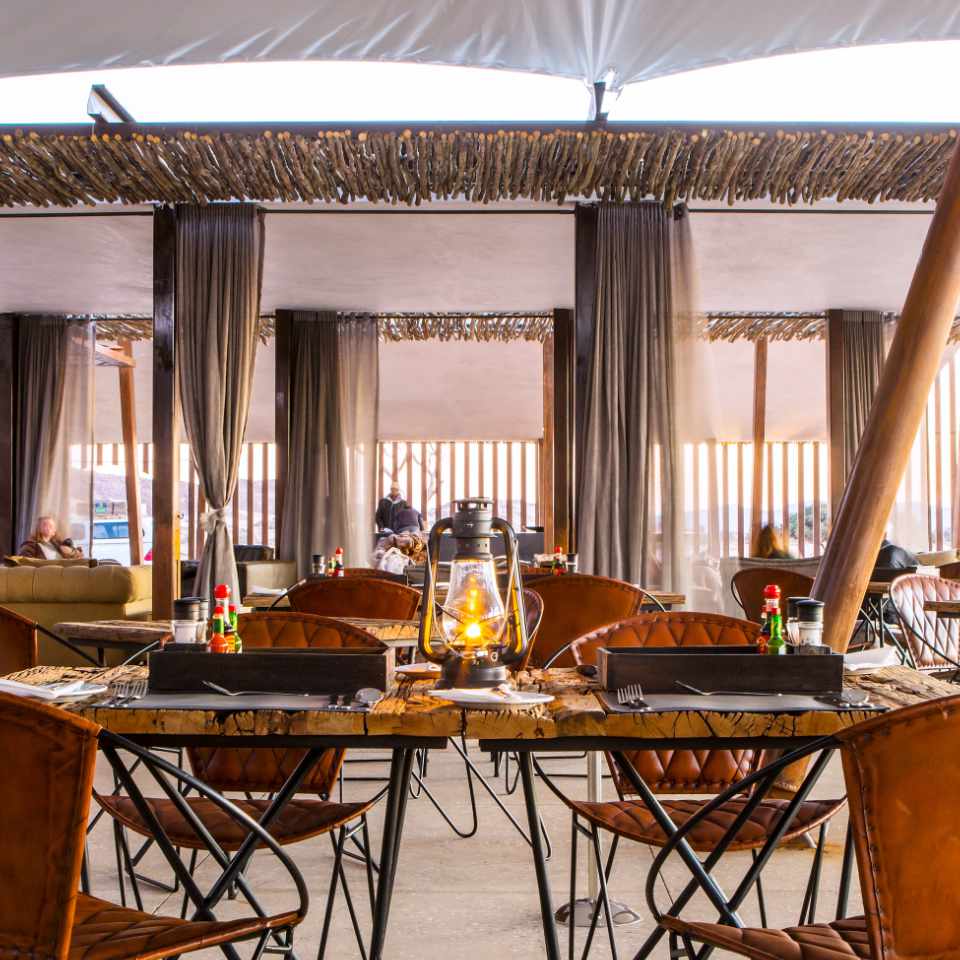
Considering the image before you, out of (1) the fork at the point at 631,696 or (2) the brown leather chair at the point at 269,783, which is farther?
(2) the brown leather chair at the point at 269,783

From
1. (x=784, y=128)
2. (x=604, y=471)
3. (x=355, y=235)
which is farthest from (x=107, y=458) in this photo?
(x=784, y=128)

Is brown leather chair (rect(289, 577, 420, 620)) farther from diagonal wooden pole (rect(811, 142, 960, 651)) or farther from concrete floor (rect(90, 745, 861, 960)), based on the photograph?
diagonal wooden pole (rect(811, 142, 960, 651))

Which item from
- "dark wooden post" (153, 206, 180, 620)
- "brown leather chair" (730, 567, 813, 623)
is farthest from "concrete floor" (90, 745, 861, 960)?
"dark wooden post" (153, 206, 180, 620)

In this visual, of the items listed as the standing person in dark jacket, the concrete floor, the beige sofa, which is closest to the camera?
the concrete floor

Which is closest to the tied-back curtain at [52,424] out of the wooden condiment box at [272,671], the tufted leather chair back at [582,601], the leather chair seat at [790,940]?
the tufted leather chair back at [582,601]

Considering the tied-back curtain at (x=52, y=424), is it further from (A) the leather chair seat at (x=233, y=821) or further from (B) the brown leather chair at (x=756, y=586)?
(A) the leather chair seat at (x=233, y=821)

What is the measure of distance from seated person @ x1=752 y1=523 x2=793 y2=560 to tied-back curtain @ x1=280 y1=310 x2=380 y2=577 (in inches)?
149

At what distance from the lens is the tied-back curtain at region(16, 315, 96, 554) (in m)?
10.3

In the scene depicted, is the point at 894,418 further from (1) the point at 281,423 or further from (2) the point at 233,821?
(1) the point at 281,423

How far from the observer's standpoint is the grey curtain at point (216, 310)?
263 inches

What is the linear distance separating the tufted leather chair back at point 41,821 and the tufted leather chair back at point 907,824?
0.97 meters

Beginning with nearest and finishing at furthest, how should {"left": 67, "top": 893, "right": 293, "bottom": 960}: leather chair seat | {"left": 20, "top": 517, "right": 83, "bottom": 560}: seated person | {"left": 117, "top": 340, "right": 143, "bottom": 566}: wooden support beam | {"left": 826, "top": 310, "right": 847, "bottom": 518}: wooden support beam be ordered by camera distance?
{"left": 67, "top": 893, "right": 293, "bottom": 960}: leather chair seat, {"left": 20, "top": 517, "right": 83, "bottom": 560}: seated person, {"left": 826, "top": 310, "right": 847, "bottom": 518}: wooden support beam, {"left": 117, "top": 340, "right": 143, "bottom": 566}: wooden support beam

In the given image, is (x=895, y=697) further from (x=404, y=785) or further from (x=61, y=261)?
(x=61, y=261)

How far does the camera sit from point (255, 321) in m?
6.76
